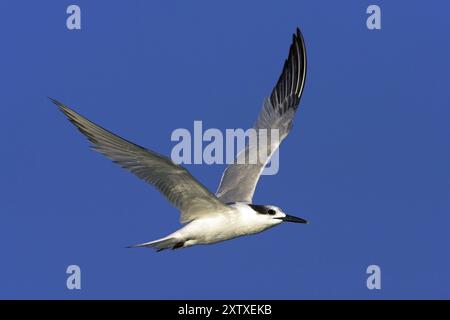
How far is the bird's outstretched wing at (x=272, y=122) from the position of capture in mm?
11055

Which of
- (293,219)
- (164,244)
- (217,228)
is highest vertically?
(293,219)

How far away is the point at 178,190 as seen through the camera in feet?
31.8

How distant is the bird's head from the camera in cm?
1009

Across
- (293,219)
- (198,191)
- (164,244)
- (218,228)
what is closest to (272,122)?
(293,219)

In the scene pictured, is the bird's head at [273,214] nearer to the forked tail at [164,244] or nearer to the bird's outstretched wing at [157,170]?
the bird's outstretched wing at [157,170]

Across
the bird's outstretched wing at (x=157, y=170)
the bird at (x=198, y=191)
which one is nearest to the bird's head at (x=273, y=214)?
the bird at (x=198, y=191)

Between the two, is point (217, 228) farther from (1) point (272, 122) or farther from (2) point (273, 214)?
(1) point (272, 122)

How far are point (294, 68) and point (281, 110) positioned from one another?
2.15 ft

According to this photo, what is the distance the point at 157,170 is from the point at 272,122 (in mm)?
2752

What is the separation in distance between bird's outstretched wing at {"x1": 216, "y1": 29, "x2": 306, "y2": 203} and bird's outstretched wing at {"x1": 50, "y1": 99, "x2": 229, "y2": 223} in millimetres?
1086

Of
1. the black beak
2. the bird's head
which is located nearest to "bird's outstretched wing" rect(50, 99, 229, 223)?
the bird's head

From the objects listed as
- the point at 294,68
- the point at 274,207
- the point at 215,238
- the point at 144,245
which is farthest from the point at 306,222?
the point at 294,68

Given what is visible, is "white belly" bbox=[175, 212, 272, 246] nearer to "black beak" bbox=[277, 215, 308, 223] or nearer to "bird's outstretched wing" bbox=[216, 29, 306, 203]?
"black beak" bbox=[277, 215, 308, 223]

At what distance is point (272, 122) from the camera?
1180 cm
